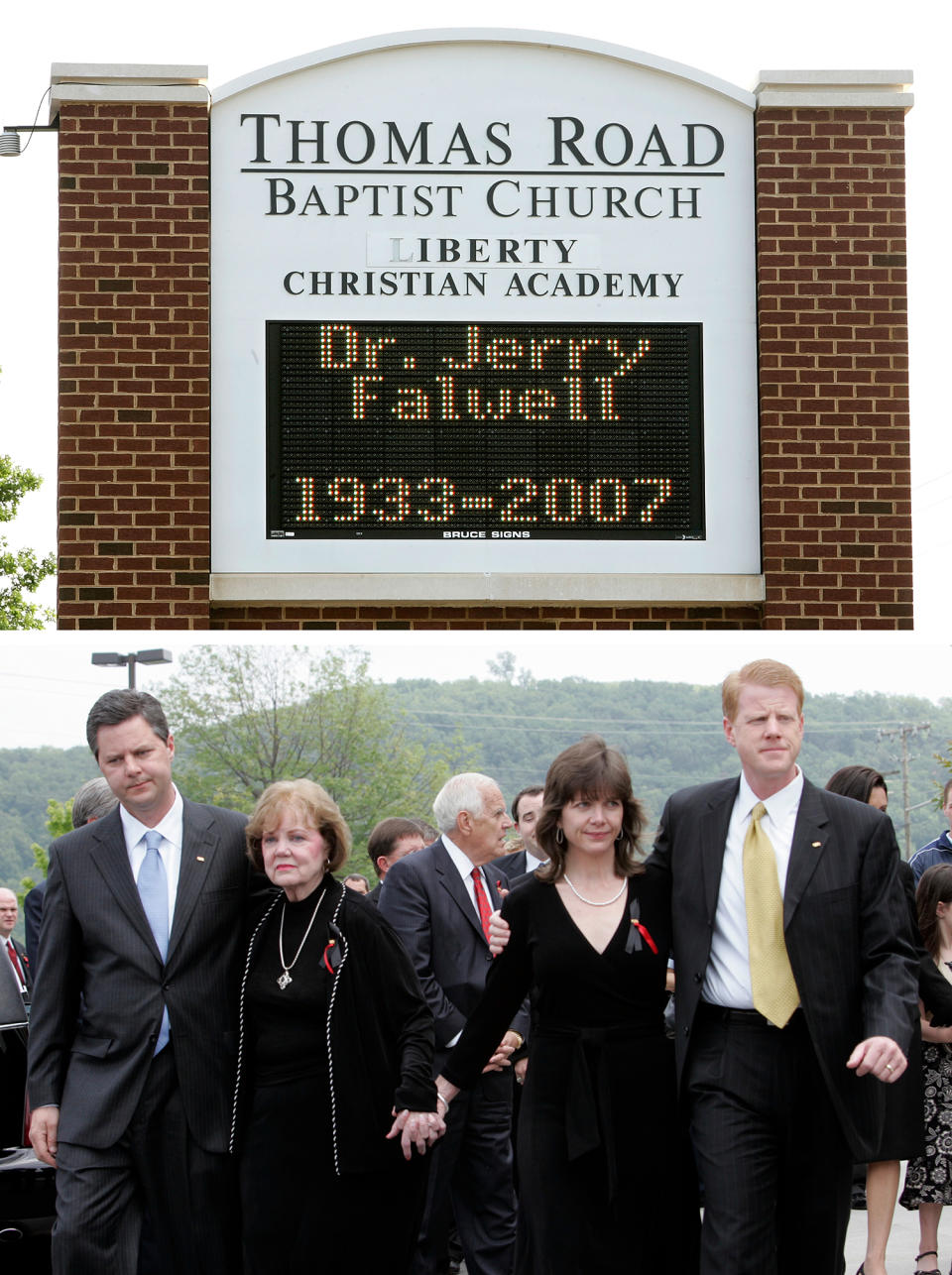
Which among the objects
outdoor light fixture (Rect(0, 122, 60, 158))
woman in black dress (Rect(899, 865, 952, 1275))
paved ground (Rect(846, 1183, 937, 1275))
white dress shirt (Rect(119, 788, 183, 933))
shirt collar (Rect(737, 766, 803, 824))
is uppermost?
outdoor light fixture (Rect(0, 122, 60, 158))

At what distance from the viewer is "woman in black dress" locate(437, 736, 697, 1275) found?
193 inches

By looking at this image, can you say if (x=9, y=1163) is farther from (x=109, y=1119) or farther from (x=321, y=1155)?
(x=321, y=1155)

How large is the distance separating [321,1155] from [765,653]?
5743 millimetres

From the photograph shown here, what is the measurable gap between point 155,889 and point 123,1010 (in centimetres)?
40

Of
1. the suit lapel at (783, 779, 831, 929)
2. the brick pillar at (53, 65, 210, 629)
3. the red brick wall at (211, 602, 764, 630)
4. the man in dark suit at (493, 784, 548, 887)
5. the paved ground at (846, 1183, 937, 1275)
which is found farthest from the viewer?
the red brick wall at (211, 602, 764, 630)

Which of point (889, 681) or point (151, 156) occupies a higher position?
point (151, 156)

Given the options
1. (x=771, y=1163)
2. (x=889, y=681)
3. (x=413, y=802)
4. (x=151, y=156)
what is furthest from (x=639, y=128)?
(x=413, y=802)

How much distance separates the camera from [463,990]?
6586 mm

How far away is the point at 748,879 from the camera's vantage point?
15.9 feet

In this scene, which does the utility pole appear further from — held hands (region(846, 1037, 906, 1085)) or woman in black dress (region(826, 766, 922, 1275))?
held hands (region(846, 1037, 906, 1085))

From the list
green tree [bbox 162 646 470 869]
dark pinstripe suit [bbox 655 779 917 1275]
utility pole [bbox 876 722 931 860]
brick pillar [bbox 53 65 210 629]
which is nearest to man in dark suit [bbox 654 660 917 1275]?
dark pinstripe suit [bbox 655 779 917 1275]

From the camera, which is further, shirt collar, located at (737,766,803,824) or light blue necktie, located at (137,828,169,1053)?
light blue necktie, located at (137,828,169,1053)

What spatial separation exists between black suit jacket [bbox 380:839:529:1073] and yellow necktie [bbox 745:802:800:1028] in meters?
2.01

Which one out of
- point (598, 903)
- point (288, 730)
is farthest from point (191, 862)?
point (288, 730)
